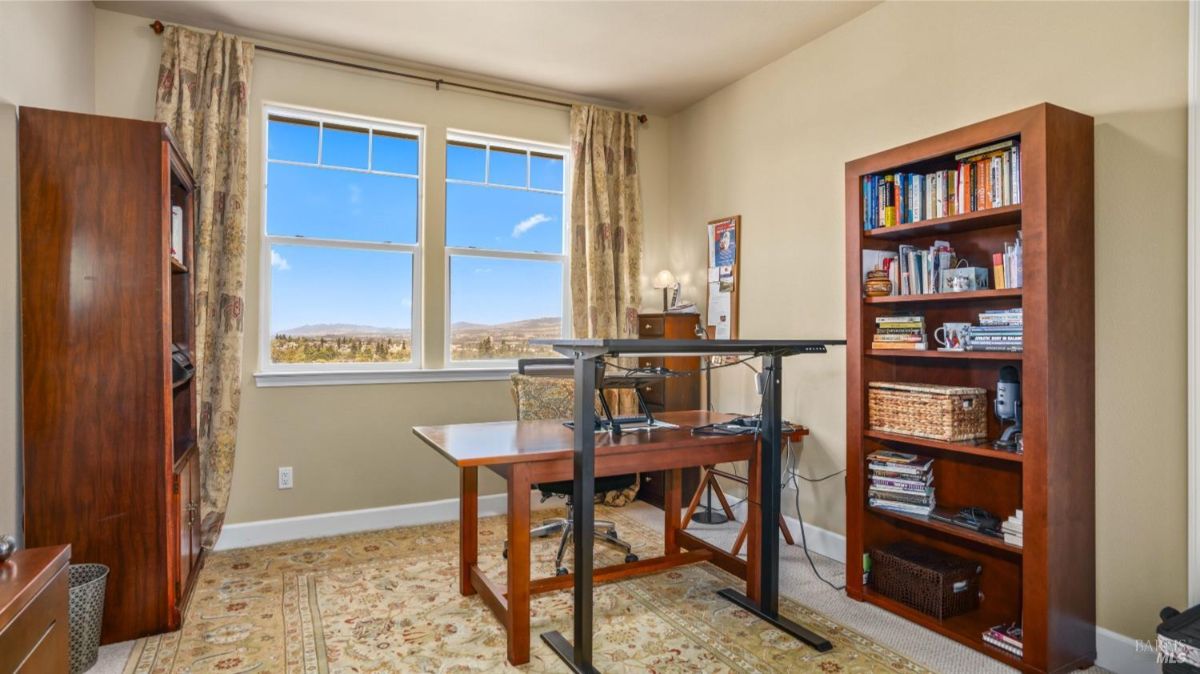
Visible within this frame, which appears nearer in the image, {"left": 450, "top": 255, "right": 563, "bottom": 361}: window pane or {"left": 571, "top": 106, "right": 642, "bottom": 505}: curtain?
{"left": 450, "top": 255, "right": 563, "bottom": 361}: window pane

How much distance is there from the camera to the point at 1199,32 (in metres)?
2.03

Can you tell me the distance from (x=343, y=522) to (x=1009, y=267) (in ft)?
11.5

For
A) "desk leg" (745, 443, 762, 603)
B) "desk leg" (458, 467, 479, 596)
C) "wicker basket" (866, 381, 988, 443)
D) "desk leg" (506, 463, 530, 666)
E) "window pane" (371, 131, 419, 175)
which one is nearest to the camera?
"desk leg" (506, 463, 530, 666)

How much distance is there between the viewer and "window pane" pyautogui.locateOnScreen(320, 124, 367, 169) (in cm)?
379

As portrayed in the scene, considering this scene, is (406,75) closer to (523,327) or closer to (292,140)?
(292,140)

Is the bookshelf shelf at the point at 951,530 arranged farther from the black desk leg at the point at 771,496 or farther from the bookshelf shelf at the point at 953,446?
the black desk leg at the point at 771,496

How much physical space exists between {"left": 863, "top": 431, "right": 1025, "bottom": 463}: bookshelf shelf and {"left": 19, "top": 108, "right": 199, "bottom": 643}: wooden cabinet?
2.82 m

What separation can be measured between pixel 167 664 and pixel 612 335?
2.93m

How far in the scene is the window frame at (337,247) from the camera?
360 centimetres

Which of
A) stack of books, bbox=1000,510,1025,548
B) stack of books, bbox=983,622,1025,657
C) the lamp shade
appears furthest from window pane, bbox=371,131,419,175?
stack of books, bbox=983,622,1025,657

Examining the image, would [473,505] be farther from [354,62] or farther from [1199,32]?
[1199,32]

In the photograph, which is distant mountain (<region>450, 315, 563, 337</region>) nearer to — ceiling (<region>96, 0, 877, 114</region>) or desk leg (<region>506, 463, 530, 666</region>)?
ceiling (<region>96, 0, 877, 114</region>)

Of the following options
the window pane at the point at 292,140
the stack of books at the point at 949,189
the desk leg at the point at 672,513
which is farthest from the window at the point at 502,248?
the stack of books at the point at 949,189

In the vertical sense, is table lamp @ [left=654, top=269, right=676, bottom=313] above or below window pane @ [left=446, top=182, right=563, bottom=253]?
below
